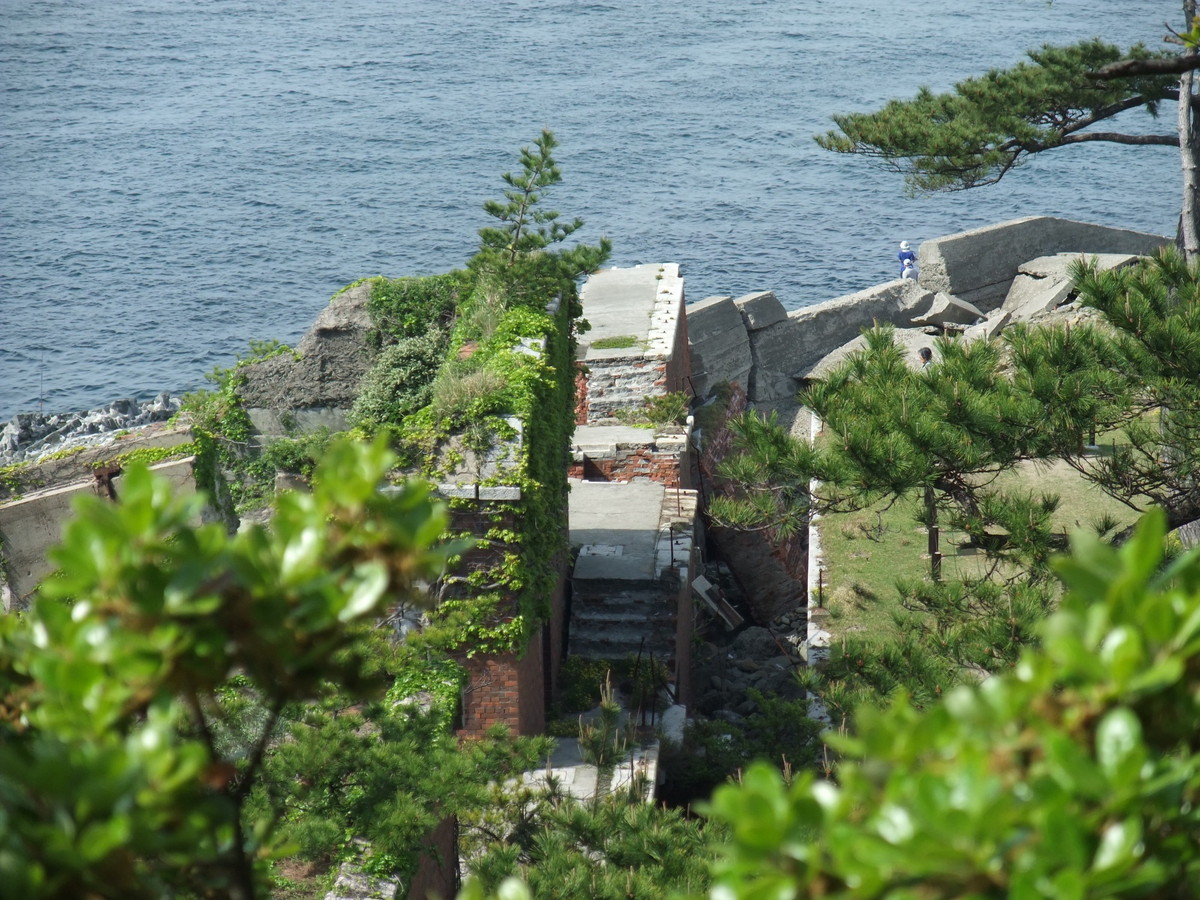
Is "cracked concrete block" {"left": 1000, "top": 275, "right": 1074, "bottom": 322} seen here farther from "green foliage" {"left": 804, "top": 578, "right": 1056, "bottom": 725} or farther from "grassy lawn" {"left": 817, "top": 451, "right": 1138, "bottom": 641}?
"green foliage" {"left": 804, "top": 578, "right": 1056, "bottom": 725}

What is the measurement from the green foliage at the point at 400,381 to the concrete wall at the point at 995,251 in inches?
661

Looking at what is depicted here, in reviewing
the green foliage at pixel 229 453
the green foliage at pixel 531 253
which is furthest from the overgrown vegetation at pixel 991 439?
the green foliage at pixel 229 453

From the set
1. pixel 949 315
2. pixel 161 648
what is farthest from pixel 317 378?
pixel 949 315

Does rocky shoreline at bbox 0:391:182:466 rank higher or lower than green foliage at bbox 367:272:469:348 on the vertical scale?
lower

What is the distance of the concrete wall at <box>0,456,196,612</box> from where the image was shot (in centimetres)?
1359

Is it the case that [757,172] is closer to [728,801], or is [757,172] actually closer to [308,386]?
[308,386]

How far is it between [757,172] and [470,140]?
32.3ft

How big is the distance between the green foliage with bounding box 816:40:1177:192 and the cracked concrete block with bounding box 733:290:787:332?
622cm

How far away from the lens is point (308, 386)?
1316 cm

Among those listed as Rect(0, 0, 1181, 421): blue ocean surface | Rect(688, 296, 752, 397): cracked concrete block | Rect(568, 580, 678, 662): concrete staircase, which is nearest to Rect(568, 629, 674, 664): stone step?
Rect(568, 580, 678, 662): concrete staircase

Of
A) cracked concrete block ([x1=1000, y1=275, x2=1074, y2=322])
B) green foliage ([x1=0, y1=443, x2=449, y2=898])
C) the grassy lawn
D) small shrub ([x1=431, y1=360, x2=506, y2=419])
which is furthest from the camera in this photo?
cracked concrete block ([x1=1000, y1=275, x2=1074, y2=322])

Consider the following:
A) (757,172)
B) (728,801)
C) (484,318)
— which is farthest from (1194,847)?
(757,172)

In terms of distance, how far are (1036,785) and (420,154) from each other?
40.5 m

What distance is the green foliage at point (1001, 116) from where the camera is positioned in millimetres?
16297
